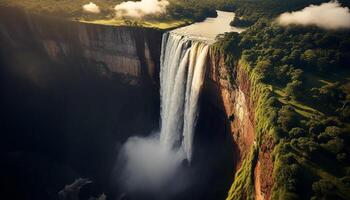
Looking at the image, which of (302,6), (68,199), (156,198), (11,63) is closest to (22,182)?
(68,199)

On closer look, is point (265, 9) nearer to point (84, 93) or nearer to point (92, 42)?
point (92, 42)

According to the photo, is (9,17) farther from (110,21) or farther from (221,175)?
(221,175)

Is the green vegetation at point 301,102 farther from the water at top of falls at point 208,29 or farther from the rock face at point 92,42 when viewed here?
the rock face at point 92,42

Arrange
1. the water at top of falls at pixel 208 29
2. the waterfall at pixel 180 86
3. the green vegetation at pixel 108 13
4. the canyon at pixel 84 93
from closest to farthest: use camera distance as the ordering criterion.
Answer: the waterfall at pixel 180 86
the water at top of falls at pixel 208 29
the canyon at pixel 84 93
the green vegetation at pixel 108 13

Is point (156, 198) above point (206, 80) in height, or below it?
below

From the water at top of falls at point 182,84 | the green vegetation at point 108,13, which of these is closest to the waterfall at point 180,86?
the water at top of falls at point 182,84

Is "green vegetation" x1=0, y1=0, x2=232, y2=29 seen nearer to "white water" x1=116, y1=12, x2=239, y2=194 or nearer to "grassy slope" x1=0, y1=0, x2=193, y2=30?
"grassy slope" x1=0, y1=0, x2=193, y2=30
